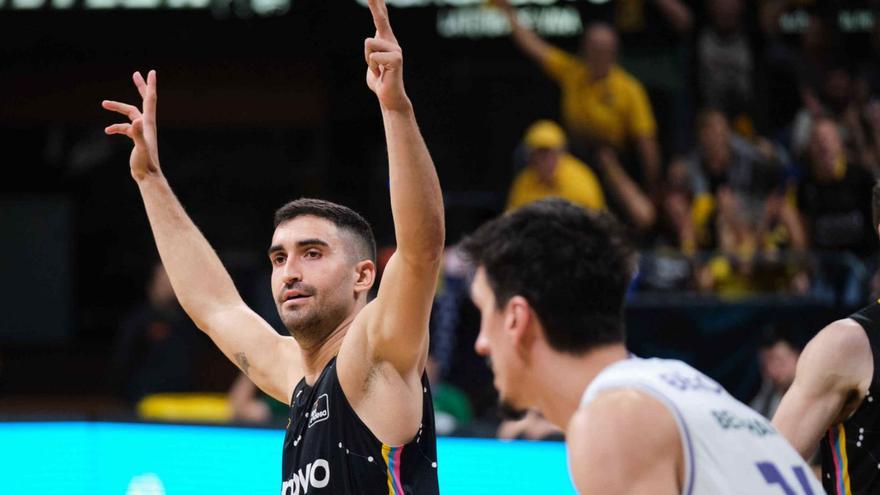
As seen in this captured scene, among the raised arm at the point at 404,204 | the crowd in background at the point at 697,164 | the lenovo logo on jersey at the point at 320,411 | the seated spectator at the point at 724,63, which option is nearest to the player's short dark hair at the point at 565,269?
the raised arm at the point at 404,204

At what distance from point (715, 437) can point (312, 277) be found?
1.77 metres

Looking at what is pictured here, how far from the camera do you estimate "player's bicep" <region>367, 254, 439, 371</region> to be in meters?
3.40

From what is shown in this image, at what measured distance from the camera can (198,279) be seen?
4.60m

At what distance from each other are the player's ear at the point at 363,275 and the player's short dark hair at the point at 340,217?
3 centimetres

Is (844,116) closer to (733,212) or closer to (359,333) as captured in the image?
(733,212)

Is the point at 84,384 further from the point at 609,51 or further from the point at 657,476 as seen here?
the point at 657,476

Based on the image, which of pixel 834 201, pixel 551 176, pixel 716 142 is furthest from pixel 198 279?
pixel 716 142

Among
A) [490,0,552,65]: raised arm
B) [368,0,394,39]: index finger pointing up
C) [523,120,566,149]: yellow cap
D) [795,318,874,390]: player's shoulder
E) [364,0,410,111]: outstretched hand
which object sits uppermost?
[490,0,552,65]: raised arm

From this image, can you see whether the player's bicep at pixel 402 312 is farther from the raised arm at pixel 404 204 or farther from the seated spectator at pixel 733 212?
the seated spectator at pixel 733 212

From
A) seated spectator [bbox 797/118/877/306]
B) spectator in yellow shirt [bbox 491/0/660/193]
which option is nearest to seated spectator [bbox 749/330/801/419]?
seated spectator [bbox 797/118/877/306]

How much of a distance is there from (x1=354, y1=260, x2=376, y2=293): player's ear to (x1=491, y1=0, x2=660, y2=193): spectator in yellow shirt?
21.0 feet

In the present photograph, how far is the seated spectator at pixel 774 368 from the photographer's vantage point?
748cm

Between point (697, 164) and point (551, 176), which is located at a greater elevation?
point (697, 164)

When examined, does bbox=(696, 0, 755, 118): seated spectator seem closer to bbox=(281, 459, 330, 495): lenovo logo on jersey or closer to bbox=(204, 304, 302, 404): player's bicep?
bbox=(204, 304, 302, 404): player's bicep
